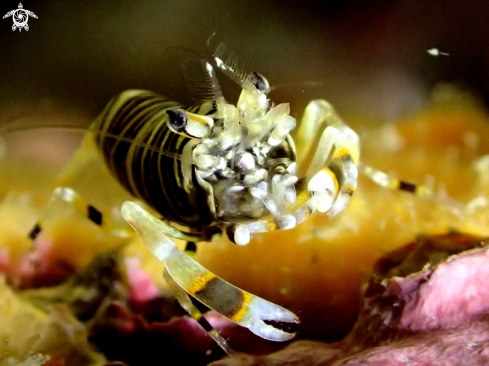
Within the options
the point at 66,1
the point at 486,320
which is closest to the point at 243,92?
the point at 486,320

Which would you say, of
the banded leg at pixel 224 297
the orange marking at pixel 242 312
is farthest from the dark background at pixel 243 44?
the orange marking at pixel 242 312

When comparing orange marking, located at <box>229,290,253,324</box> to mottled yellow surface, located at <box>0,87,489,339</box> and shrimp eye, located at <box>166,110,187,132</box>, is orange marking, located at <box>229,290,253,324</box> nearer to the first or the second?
mottled yellow surface, located at <box>0,87,489,339</box>

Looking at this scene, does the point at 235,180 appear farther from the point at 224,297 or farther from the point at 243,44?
the point at 243,44

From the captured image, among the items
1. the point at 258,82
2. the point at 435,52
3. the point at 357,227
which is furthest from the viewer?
the point at 435,52

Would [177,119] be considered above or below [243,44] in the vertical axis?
below

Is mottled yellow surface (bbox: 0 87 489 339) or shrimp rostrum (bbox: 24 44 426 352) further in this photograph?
mottled yellow surface (bbox: 0 87 489 339)

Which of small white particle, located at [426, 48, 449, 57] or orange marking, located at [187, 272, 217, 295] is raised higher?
small white particle, located at [426, 48, 449, 57]

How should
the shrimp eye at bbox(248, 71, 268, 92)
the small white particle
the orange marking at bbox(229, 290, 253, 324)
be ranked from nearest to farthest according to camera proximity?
the orange marking at bbox(229, 290, 253, 324), the shrimp eye at bbox(248, 71, 268, 92), the small white particle

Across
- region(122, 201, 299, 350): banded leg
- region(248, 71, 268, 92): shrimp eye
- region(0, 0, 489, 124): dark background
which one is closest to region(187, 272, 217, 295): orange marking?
region(122, 201, 299, 350): banded leg

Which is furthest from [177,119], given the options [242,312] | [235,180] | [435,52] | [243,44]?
[435,52]

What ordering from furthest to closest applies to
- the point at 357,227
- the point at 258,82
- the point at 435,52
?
the point at 435,52
the point at 357,227
the point at 258,82
